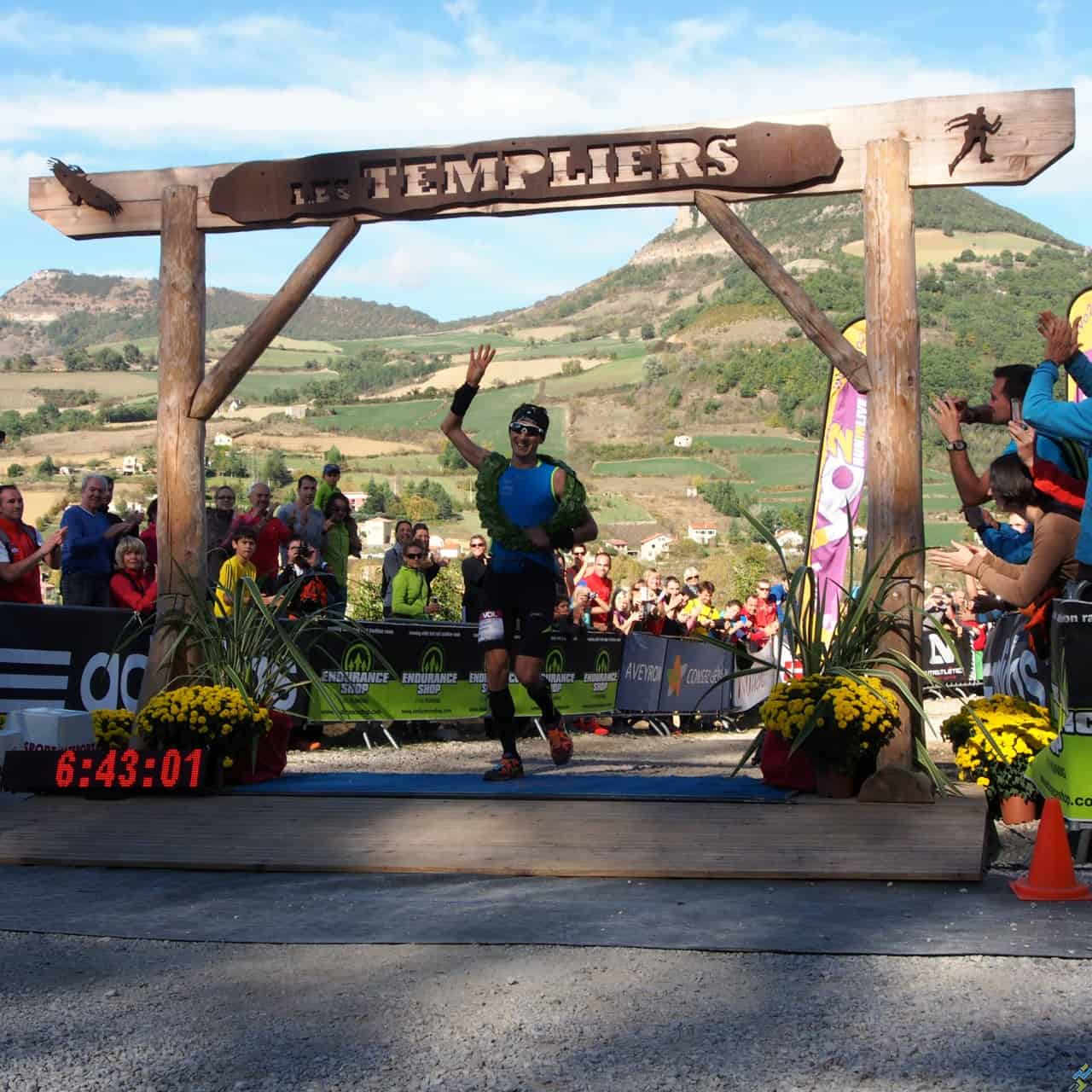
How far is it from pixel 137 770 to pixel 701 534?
7361cm

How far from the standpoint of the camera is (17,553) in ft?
36.5

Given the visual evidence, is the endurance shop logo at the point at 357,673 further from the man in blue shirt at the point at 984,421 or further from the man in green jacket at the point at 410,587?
the man in blue shirt at the point at 984,421

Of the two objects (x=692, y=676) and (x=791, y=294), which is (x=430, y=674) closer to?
(x=692, y=676)

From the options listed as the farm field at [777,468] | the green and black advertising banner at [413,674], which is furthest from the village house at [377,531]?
the green and black advertising banner at [413,674]

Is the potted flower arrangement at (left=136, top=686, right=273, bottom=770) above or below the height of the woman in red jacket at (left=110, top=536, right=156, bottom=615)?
below

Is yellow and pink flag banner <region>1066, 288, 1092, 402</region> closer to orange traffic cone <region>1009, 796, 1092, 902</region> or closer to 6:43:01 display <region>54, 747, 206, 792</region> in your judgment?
orange traffic cone <region>1009, 796, 1092, 902</region>

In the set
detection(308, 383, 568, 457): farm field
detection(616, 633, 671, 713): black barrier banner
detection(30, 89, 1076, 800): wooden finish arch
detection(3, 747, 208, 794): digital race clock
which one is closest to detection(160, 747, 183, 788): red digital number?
detection(3, 747, 208, 794): digital race clock

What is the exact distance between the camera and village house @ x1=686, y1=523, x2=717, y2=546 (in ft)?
264

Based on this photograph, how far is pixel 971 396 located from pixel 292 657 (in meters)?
94.4

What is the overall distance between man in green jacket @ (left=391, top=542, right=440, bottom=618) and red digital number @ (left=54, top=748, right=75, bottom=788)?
644 centimetres

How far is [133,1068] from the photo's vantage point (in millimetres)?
3902

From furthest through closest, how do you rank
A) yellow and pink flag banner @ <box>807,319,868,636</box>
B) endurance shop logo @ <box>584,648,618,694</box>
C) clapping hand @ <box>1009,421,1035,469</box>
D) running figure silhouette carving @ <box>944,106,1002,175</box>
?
endurance shop logo @ <box>584,648,618,694</box>
yellow and pink flag banner @ <box>807,319,868,636</box>
running figure silhouette carving @ <box>944,106,1002,175</box>
clapping hand @ <box>1009,421,1035,469</box>

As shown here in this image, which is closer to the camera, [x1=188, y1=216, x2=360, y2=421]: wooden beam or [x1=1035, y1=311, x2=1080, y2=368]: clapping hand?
[x1=1035, y1=311, x2=1080, y2=368]: clapping hand

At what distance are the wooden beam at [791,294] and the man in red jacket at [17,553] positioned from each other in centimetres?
524
